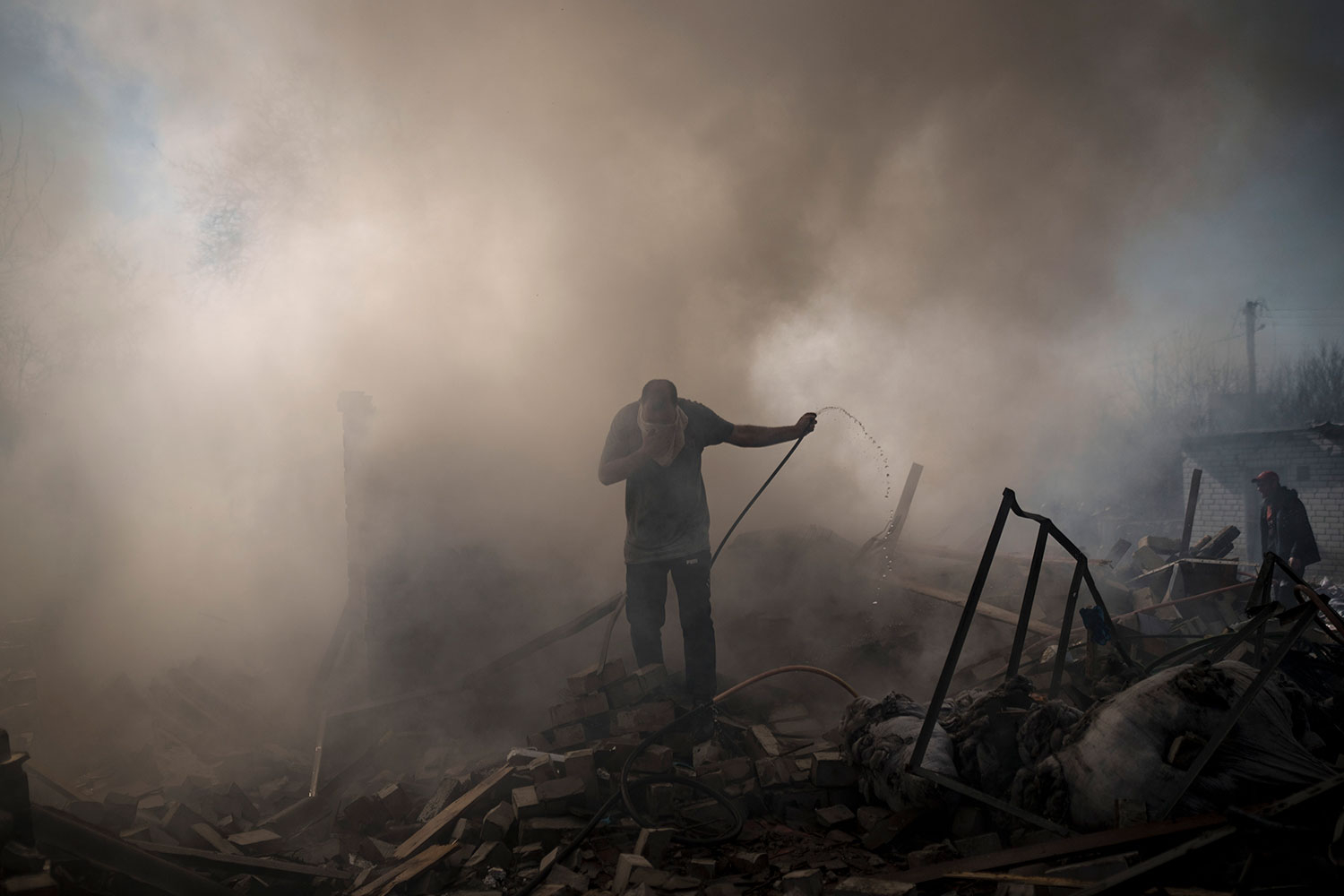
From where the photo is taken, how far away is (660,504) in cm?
395

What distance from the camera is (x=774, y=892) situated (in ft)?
7.76

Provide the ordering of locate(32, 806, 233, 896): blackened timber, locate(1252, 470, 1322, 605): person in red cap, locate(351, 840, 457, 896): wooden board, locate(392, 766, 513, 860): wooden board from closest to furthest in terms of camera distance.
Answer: locate(32, 806, 233, 896): blackened timber, locate(351, 840, 457, 896): wooden board, locate(392, 766, 513, 860): wooden board, locate(1252, 470, 1322, 605): person in red cap

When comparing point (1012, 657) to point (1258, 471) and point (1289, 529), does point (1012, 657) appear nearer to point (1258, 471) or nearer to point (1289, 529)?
point (1289, 529)

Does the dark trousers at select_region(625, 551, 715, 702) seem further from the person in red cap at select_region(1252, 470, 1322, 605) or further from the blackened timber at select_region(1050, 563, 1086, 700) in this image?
the person in red cap at select_region(1252, 470, 1322, 605)

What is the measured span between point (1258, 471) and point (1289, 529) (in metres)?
8.42

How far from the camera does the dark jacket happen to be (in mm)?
7078

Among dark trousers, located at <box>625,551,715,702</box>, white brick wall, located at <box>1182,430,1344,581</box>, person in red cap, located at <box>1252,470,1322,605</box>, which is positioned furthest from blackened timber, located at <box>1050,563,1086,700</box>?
white brick wall, located at <box>1182,430,1344,581</box>

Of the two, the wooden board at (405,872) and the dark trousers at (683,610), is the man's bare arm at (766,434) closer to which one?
the dark trousers at (683,610)

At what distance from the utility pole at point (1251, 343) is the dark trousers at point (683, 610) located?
27703 millimetres

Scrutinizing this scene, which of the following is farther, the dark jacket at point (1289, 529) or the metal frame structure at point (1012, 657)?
the dark jacket at point (1289, 529)

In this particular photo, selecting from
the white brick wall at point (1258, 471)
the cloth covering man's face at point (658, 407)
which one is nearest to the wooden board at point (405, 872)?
the cloth covering man's face at point (658, 407)

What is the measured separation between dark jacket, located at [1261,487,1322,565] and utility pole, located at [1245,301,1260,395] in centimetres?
2120

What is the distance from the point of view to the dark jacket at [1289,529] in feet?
23.2

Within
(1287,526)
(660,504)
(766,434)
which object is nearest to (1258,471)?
(1287,526)
